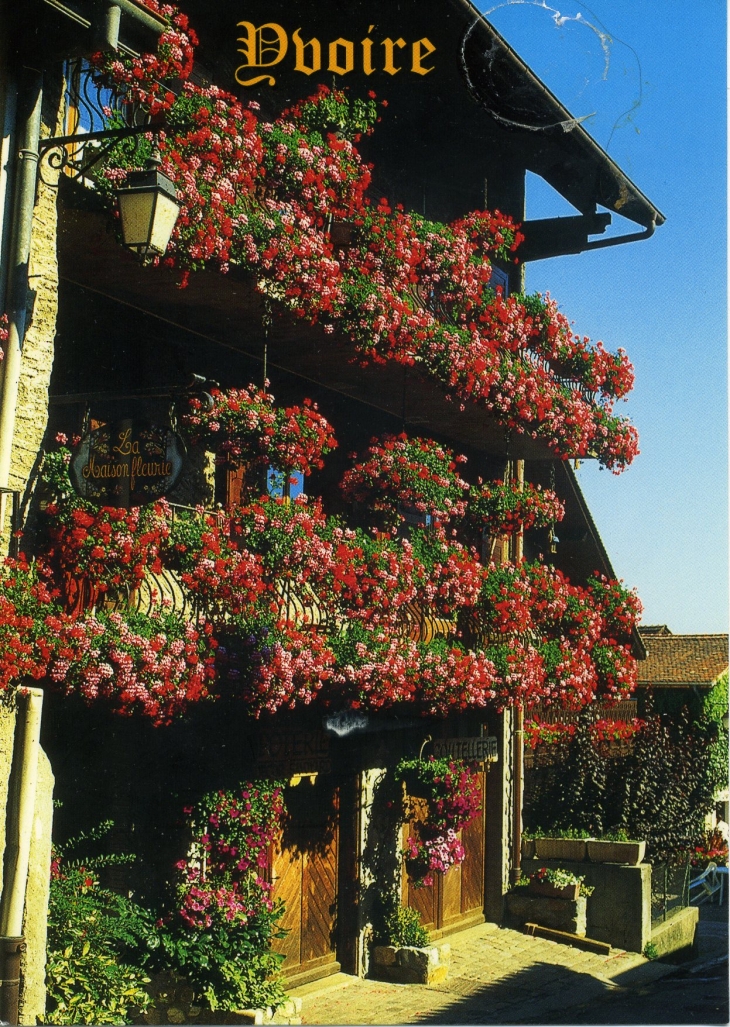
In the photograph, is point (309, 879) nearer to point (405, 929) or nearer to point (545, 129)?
point (405, 929)

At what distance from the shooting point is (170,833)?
10609 millimetres

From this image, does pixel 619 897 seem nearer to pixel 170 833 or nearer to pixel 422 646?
pixel 422 646

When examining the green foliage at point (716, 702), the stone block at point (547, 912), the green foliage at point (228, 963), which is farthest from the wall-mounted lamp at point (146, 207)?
the green foliage at point (716, 702)

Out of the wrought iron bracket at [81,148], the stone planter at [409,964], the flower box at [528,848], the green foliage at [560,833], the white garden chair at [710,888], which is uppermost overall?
the wrought iron bracket at [81,148]

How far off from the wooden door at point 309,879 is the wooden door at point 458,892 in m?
1.39

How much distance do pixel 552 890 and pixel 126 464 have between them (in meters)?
9.79

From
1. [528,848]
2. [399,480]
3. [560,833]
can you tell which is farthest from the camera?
[528,848]

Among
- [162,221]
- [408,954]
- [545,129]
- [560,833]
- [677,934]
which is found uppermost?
[545,129]

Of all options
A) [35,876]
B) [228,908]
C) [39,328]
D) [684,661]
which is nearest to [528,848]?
[228,908]

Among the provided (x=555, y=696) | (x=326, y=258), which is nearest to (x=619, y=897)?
(x=555, y=696)

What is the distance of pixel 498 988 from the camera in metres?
13.1

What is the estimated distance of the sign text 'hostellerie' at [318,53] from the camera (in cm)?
1024

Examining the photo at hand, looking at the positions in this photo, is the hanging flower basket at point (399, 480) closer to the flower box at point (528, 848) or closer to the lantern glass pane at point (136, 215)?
the lantern glass pane at point (136, 215)

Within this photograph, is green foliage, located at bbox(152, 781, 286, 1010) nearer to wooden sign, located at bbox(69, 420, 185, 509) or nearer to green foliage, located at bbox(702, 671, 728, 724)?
wooden sign, located at bbox(69, 420, 185, 509)
